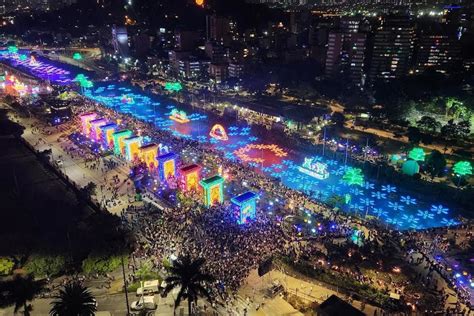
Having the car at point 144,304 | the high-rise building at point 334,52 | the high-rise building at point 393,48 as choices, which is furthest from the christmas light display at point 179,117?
the car at point 144,304

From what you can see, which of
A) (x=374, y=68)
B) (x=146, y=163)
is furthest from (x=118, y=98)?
(x=374, y=68)

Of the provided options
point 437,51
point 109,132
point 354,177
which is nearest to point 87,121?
point 109,132

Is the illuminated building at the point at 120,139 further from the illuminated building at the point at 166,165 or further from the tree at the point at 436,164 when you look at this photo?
the tree at the point at 436,164

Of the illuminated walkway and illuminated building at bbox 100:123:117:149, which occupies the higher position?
illuminated building at bbox 100:123:117:149

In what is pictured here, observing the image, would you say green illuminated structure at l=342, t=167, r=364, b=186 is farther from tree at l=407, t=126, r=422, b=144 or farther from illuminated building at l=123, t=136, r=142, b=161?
illuminated building at l=123, t=136, r=142, b=161

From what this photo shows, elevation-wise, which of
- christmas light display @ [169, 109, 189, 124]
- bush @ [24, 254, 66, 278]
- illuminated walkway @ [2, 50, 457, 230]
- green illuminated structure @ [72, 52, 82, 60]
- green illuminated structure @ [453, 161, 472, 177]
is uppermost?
green illuminated structure @ [72, 52, 82, 60]

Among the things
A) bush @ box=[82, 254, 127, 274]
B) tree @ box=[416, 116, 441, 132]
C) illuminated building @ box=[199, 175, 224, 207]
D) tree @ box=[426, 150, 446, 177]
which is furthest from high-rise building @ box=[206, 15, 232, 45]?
bush @ box=[82, 254, 127, 274]

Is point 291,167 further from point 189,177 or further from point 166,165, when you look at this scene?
point 166,165
